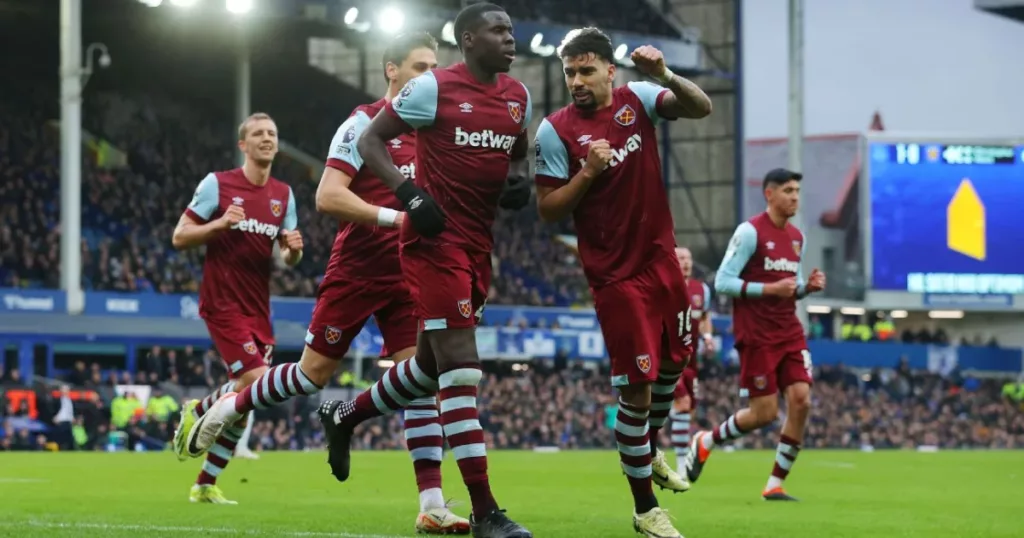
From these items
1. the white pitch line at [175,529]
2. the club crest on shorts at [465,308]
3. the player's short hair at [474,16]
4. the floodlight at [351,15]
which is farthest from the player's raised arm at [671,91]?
the floodlight at [351,15]

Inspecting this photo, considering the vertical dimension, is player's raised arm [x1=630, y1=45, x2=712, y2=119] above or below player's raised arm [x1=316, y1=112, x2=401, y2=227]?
above

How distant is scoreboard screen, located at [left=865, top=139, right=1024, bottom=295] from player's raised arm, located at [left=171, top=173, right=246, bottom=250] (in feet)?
123

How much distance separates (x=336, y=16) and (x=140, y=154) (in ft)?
20.1

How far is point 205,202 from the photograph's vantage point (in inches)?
472

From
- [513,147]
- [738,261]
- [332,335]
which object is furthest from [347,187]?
[738,261]

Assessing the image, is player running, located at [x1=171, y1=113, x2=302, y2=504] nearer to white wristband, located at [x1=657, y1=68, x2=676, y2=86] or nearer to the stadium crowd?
white wristband, located at [x1=657, y1=68, x2=676, y2=86]

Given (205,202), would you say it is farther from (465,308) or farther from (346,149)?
(465,308)

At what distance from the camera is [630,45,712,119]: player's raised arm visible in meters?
7.88

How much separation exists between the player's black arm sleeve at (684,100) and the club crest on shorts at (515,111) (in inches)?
29.9

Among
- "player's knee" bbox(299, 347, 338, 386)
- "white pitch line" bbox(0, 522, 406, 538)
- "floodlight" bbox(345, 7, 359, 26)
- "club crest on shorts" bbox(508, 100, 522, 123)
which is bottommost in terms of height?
"white pitch line" bbox(0, 522, 406, 538)

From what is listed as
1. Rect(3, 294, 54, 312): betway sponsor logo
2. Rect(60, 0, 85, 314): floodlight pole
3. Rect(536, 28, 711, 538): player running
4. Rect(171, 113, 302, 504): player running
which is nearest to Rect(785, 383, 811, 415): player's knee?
Rect(171, 113, 302, 504): player running

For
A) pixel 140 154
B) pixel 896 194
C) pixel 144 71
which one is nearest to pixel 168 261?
pixel 140 154

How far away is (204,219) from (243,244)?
38cm

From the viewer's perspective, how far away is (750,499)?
1298 centimetres
